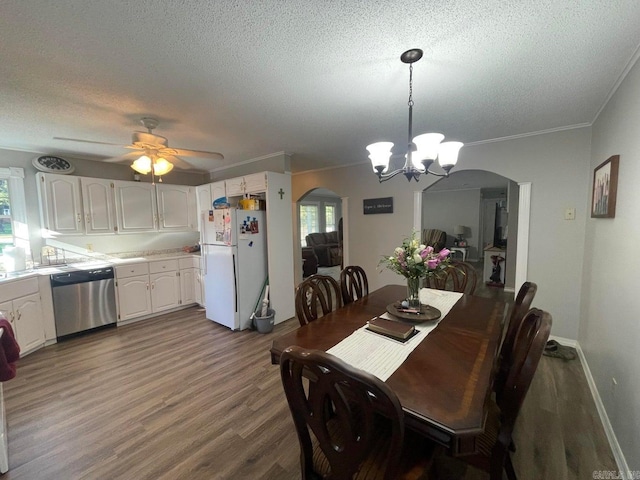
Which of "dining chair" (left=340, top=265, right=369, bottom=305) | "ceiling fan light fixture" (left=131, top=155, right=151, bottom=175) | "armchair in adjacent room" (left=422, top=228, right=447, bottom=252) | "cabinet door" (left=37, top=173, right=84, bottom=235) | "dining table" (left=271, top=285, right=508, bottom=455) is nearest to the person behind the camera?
"dining table" (left=271, top=285, right=508, bottom=455)

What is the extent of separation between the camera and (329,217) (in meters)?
9.86

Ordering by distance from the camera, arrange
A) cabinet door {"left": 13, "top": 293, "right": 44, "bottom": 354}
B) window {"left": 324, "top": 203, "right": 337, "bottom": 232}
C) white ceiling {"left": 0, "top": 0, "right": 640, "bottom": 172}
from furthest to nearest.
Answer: window {"left": 324, "top": 203, "right": 337, "bottom": 232} → cabinet door {"left": 13, "top": 293, "right": 44, "bottom": 354} → white ceiling {"left": 0, "top": 0, "right": 640, "bottom": 172}

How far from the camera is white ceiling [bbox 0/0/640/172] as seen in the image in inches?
48.4

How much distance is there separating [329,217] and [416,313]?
8.13m

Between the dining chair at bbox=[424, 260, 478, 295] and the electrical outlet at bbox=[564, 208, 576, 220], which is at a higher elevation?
the electrical outlet at bbox=[564, 208, 576, 220]

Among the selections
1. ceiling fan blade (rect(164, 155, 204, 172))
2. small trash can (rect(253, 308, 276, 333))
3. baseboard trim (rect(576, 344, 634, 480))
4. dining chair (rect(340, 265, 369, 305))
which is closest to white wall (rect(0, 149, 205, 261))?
ceiling fan blade (rect(164, 155, 204, 172))

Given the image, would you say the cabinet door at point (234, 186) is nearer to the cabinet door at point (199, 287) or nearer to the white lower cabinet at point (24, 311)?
the cabinet door at point (199, 287)

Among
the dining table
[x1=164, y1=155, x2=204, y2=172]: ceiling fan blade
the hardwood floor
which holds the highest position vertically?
[x1=164, y1=155, x2=204, y2=172]: ceiling fan blade

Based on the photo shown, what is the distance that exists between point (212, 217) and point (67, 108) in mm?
1725

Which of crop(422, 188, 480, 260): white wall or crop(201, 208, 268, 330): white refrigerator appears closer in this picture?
crop(201, 208, 268, 330): white refrigerator

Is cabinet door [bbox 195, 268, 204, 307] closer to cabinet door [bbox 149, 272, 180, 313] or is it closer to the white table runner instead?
cabinet door [bbox 149, 272, 180, 313]

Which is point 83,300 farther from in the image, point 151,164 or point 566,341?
point 566,341

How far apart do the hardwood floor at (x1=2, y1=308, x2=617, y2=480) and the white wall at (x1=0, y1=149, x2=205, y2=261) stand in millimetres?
1553

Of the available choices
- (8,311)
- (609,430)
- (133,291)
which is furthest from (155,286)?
(609,430)
